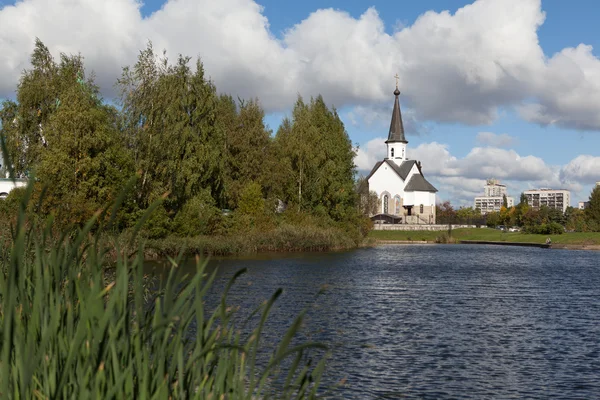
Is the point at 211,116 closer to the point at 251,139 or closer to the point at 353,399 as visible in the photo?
the point at 251,139

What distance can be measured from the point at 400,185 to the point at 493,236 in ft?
98.2

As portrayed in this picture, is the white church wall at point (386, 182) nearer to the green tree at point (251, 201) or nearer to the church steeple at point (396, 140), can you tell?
the church steeple at point (396, 140)

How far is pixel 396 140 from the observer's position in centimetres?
11156

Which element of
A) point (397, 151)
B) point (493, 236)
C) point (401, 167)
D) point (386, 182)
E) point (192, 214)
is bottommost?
point (493, 236)

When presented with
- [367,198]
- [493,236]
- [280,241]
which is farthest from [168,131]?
[367,198]

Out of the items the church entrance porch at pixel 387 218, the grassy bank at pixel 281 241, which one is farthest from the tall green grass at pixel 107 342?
the church entrance porch at pixel 387 218

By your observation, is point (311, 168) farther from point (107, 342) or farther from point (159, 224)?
point (107, 342)

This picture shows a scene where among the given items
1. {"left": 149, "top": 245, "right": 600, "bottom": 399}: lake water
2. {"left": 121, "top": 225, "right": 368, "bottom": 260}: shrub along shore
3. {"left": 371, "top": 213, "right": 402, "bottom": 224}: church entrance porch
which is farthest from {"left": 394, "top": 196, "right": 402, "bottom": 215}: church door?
{"left": 149, "top": 245, "right": 600, "bottom": 399}: lake water

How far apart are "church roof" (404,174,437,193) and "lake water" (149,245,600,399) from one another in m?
77.9

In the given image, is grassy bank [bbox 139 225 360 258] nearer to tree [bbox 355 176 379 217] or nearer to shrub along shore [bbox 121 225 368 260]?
shrub along shore [bbox 121 225 368 260]

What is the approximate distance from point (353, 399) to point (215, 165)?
3285 centimetres

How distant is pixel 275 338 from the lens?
13.5 metres

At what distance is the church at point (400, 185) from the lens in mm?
109062

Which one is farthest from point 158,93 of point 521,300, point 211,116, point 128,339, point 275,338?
point 128,339
